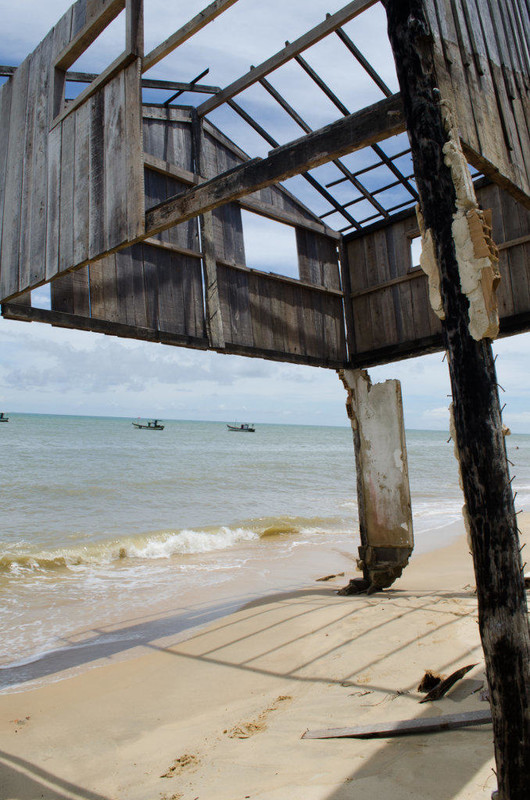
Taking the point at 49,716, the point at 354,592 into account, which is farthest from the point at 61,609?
the point at 354,592

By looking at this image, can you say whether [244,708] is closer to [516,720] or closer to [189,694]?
[189,694]

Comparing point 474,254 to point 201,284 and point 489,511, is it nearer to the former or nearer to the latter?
point 489,511

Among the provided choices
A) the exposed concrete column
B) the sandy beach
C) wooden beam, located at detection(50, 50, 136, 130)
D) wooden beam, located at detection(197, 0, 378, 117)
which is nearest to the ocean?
the sandy beach

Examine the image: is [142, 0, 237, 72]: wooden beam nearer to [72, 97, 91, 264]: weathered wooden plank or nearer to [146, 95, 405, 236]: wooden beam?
[72, 97, 91, 264]: weathered wooden plank

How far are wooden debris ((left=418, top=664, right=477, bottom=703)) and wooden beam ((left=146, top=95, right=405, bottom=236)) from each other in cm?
357

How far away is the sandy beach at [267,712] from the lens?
304 cm

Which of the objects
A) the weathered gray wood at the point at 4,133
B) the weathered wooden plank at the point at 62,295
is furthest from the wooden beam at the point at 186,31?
the weathered wooden plank at the point at 62,295

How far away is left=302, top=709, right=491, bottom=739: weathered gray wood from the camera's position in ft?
10.9

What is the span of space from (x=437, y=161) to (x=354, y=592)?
6.19 meters

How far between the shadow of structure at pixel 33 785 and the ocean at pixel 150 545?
191 cm

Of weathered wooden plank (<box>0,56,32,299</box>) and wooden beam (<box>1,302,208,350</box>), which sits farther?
wooden beam (<box>1,302,208,350</box>)

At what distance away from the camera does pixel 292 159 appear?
3.47 metres

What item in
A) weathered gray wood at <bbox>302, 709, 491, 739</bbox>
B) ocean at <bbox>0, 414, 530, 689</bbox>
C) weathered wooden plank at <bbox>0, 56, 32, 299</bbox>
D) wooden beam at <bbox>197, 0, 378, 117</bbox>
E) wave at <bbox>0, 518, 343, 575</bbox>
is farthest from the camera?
wave at <bbox>0, 518, 343, 575</bbox>

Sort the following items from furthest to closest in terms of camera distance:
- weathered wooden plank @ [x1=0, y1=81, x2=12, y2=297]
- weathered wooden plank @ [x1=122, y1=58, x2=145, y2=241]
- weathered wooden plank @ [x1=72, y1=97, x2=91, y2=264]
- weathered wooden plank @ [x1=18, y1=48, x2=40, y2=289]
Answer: weathered wooden plank @ [x1=0, y1=81, x2=12, y2=297], weathered wooden plank @ [x1=18, y1=48, x2=40, y2=289], weathered wooden plank @ [x1=72, y1=97, x2=91, y2=264], weathered wooden plank @ [x1=122, y1=58, x2=145, y2=241]
